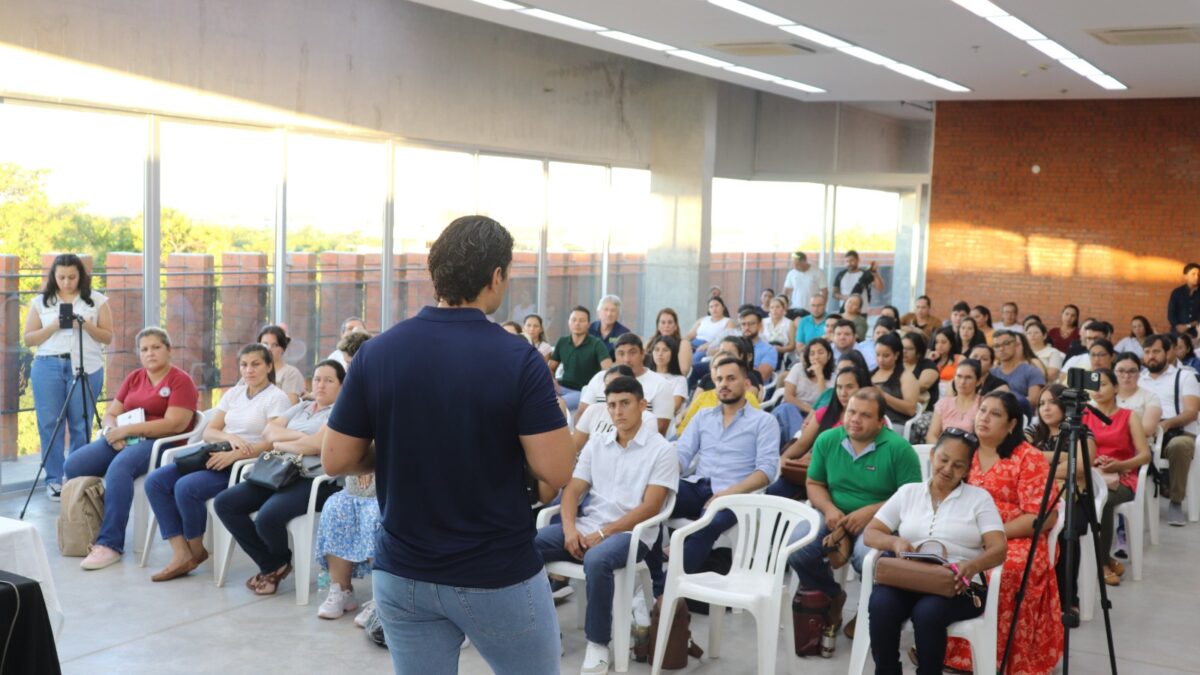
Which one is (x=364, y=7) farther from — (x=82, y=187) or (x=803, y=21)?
(x=803, y=21)

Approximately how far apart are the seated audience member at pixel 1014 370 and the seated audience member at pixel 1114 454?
1.04 metres

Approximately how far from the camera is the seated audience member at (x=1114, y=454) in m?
6.08

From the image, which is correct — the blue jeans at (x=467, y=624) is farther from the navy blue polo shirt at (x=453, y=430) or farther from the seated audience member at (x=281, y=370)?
the seated audience member at (x=281, y=370)

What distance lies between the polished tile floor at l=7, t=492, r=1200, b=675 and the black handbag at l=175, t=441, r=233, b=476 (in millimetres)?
541

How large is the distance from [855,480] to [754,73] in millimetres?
7053

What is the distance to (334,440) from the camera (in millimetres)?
2213

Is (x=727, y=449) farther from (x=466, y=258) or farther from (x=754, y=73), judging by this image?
(x=754, y=73)

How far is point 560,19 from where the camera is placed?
27.2 ft

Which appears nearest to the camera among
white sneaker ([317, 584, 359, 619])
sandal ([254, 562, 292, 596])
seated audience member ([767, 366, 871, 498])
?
white sneaker ([317, 584, 359, 619])

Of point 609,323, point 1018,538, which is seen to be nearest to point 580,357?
point 609,323

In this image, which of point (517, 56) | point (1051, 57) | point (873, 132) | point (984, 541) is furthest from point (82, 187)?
point (873, 132)

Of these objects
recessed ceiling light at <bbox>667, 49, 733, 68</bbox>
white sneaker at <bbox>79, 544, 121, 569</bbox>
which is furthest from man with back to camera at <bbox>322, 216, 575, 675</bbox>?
recessed ceiling light at <bbox>667, 49, 733, 68</bbox>

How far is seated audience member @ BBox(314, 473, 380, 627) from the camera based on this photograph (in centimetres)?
517

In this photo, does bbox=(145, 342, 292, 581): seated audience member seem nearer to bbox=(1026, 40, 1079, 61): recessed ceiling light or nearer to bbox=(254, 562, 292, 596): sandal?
bbox=(254, 562, 292, 596): sandal
